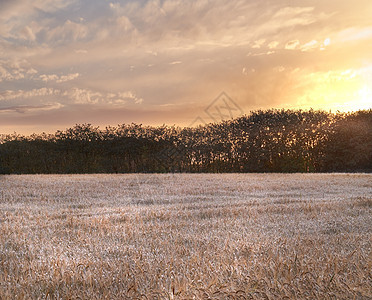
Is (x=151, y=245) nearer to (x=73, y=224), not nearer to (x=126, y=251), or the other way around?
(x=126, y=251)

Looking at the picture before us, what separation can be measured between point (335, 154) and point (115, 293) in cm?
2991

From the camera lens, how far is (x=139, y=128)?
98.6ft

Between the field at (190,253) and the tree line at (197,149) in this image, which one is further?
the tree line at (197,149)

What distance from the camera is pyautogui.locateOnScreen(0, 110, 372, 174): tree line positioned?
28344 mm

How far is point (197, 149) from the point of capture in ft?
92.8

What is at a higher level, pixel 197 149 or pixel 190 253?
pixel 197 149

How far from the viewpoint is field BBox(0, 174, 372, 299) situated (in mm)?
3812

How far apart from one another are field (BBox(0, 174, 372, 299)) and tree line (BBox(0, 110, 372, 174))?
676 inches

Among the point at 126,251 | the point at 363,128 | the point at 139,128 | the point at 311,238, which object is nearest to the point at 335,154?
the point at 363,128

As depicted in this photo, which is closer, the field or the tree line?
the field

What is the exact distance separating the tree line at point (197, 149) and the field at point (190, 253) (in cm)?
1717

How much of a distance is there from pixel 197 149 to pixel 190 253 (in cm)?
2310

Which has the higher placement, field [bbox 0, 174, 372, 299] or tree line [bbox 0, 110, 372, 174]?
tree line [bbox 0, 110, 372, 174]

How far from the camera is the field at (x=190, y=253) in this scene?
12.5 ft
